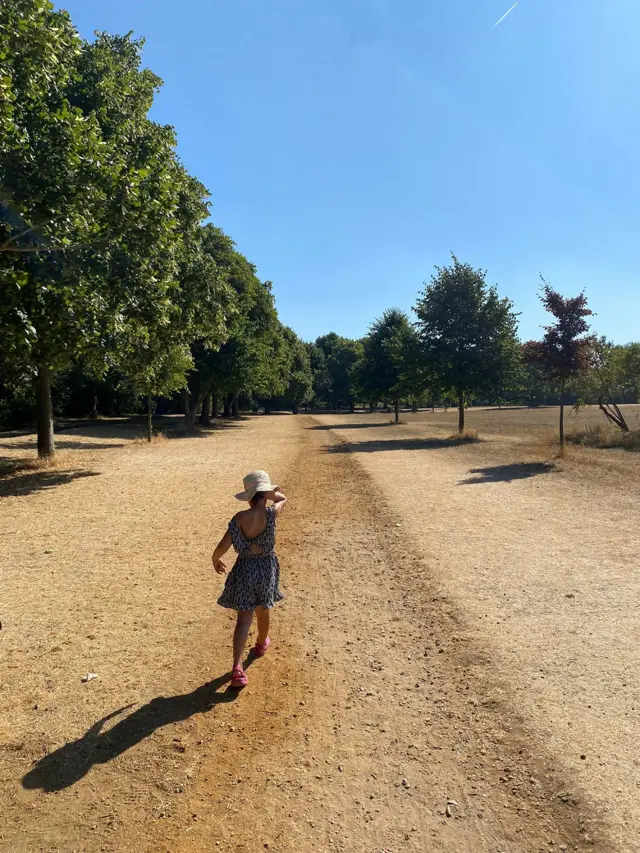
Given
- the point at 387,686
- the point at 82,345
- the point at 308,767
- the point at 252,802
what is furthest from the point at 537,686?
the point at 82,345

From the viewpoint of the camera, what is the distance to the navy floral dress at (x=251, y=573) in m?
4.11

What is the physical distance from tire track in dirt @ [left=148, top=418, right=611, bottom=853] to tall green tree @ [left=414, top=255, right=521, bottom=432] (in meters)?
22.5

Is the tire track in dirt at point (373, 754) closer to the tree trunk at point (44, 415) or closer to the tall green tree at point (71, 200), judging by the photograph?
the tall green tree at point (71, 200)

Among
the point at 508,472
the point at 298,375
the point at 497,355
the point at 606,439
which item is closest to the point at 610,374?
the point at 606,439

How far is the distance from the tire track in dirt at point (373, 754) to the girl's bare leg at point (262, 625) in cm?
15

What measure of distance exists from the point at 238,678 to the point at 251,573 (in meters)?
0.71

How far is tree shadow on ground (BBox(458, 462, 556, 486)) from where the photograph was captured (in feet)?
44.7

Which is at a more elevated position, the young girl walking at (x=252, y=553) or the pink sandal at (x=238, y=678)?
the young girl walking at (x=252, y=553)

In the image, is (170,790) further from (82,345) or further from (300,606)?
(82,345)

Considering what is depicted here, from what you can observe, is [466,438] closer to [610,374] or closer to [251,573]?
[610,374]

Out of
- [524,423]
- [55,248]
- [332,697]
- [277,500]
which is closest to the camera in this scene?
[332,697]

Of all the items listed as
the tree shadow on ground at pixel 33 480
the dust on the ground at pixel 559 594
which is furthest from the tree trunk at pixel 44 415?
the dust on the ground at pixel 559 594

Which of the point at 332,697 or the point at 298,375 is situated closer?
the point at 332,697

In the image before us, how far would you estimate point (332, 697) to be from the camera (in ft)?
12.6
